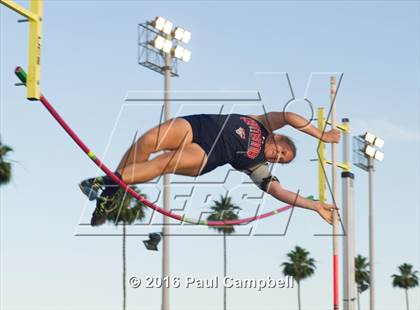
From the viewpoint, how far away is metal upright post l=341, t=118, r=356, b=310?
49.4 ft

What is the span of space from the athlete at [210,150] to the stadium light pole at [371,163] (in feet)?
60.6

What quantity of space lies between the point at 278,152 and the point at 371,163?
21595mm

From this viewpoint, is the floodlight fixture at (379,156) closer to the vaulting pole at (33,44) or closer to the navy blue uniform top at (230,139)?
the navy blue uniform top at (230,139)

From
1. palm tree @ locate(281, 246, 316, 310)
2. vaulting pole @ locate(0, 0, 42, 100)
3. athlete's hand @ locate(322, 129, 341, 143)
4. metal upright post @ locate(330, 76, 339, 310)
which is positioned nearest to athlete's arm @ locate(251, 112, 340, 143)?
athlete's hand @ locate(322, 129, 341, 143)

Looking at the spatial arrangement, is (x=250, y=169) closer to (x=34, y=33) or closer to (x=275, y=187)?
(x=275, y=187)

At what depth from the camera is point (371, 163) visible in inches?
1226

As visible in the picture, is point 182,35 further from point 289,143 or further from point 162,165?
point 162,165

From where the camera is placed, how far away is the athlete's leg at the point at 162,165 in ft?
28.6

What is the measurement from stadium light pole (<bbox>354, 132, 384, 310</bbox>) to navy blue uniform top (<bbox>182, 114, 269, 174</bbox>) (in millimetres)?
19173

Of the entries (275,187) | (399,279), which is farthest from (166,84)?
(399,279)

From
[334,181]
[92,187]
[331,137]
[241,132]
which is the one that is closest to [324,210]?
[331,137]

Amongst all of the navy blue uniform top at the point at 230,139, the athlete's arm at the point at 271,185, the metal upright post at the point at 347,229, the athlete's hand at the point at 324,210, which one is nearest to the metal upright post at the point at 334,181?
the metal upright post at the point at 347,229

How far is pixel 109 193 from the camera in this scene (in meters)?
9.03

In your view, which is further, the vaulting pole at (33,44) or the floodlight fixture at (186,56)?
the floodlight fixture at (186,56)
